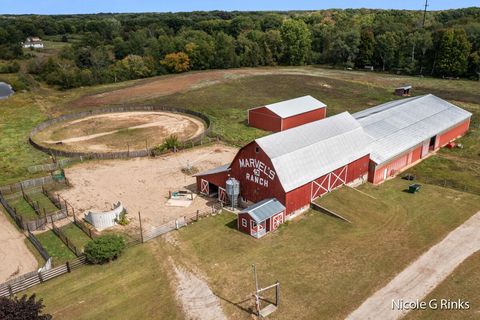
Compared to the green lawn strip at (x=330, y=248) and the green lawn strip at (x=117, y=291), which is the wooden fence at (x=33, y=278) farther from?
the green lawn strip at (x=330, y=248)

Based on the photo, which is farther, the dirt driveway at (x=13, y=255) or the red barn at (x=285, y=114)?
the red barn at (x=285, y=114)

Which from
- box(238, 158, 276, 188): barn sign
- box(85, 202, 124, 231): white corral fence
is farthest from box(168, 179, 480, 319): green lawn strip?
box(85, 202, 124, 231): white corral fence

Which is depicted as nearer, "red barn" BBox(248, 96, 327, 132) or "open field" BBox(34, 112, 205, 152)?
"open field" BBox(34, 112, 205, 152)

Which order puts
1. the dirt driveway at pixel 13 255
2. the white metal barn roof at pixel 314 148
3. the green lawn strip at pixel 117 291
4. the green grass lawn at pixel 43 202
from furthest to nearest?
the green grass lawn at pixel 43 202, the white metal barn roof at pixel 314 148, the dirt driveway at pixel 13 255, the green lawn strip at pixel 117 291

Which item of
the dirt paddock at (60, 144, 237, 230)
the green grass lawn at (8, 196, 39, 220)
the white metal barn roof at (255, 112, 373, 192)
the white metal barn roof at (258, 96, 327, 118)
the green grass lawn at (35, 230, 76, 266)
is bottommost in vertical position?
the green grass lawn at (8, 196, 39, 220)

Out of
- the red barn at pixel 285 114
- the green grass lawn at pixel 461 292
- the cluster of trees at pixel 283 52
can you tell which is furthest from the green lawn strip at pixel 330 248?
the cluster of trees at pixel 283 52

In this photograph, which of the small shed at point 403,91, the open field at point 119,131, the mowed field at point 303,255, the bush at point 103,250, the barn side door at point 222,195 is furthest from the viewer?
the small shed at point 403,91

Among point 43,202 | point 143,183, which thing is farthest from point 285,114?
point 43,202

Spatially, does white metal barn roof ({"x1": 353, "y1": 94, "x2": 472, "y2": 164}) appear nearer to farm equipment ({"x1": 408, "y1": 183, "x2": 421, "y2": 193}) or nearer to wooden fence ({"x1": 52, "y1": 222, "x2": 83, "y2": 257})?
farm equipment ({"x1": 408, "y1": 183, "x2": 421, "y2": 193})
